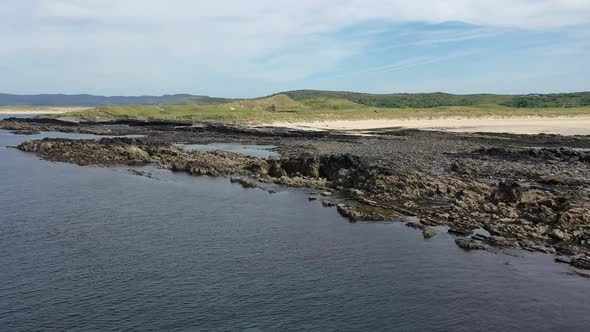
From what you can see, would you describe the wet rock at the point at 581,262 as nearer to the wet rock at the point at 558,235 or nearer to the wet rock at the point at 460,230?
the wet rock at the point at 558,235

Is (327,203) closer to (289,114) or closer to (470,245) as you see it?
(470,245)

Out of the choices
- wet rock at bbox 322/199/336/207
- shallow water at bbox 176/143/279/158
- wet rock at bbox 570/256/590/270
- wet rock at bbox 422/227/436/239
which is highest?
shallow water at bbox 176/143/279/158

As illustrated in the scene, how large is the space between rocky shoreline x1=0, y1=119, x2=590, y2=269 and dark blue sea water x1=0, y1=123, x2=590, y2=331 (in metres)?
2.43

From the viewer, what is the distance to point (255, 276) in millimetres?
23141

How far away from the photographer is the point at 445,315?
19297 millimetres

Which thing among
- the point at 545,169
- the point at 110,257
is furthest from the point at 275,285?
the point at 545,169

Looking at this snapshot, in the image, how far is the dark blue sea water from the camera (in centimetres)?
1888

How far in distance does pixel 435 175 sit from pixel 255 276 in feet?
81.2

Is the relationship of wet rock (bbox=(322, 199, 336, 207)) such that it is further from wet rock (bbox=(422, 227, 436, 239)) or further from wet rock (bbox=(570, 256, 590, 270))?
wet rock (bbox=(570, 256, 590, 270))

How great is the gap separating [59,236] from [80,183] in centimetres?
1795

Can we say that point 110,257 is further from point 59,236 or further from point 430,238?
point 430,238

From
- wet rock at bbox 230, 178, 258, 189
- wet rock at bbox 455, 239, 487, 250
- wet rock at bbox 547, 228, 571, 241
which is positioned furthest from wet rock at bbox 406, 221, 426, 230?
wet rock at bbox 230, 178, 258, 189

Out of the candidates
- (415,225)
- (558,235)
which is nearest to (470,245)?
(415,225)

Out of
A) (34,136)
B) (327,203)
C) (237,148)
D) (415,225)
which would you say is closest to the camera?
(415,225)
